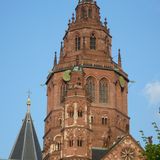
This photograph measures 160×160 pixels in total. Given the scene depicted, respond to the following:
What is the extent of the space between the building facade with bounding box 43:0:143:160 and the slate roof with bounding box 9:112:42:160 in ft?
6.20

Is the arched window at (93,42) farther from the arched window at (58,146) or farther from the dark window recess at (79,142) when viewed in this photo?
the dark window recess at (79,142)

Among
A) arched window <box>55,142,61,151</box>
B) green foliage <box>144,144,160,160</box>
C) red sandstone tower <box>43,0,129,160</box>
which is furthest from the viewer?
red sandstone tower <box>43,0,129,160</box>

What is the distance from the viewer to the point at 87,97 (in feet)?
267

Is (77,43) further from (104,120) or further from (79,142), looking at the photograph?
(79,142)

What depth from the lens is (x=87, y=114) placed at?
79.9m

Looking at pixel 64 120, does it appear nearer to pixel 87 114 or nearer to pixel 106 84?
pixel 87 114

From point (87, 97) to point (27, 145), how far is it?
43.5 feet

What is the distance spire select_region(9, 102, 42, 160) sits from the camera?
8625 cm

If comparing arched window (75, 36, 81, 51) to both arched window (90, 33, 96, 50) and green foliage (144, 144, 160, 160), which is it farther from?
green foliage (144, 144, 160, 160)

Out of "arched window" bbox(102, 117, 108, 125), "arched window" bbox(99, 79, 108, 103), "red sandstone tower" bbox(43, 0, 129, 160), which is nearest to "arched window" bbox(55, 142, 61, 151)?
"red sandstone tower" bbox(43, 0, 129, 160)

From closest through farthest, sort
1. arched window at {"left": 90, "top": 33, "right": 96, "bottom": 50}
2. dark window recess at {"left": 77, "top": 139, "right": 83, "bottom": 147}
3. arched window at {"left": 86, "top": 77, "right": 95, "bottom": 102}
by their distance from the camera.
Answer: dark window recess at {"left": 77, "top": 139, "right": 83, "bottom": 147} → arched window at {"left": 86, "top": 77, "right": 95, "bottom": 102} → arched window at {"left": 90, "top": 33, "right": 96, "bottom": 50}

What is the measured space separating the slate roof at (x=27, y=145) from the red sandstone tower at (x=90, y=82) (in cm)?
186

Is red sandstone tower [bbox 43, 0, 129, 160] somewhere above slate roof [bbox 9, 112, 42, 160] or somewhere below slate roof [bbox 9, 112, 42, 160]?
above

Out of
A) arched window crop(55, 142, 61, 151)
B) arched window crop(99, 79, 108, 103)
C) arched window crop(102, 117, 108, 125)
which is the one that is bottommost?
arched window crop(55, 142, 61, 151)
